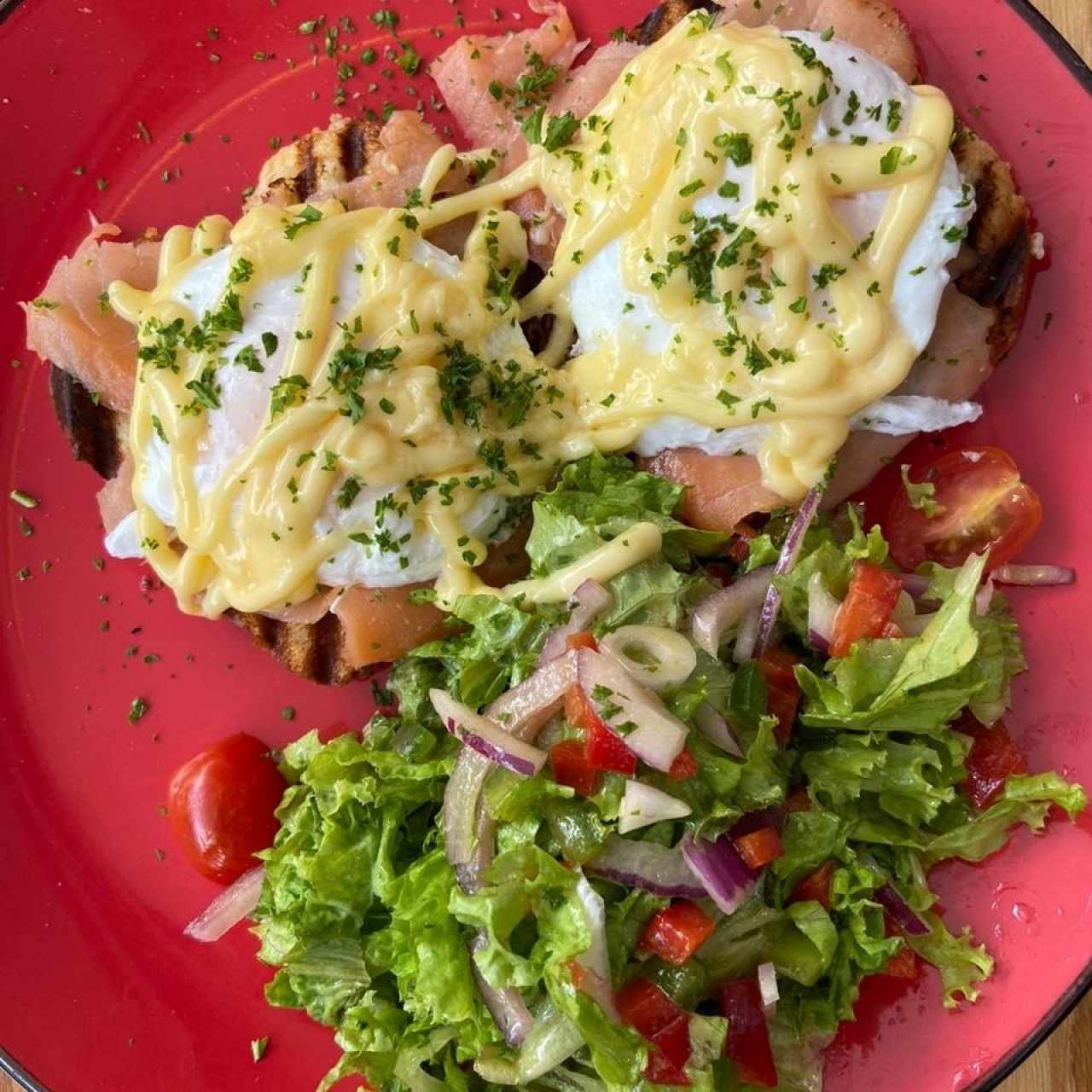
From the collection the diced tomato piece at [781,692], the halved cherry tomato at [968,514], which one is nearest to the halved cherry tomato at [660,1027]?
the diced tomato piece at [781,692]

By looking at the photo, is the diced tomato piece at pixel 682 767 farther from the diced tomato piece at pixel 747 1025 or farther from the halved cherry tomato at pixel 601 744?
the diced tomato piece at pixel 747 1025

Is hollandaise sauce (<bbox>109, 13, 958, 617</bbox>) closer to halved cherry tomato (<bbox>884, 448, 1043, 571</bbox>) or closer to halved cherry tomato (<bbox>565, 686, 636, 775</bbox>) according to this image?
halved cherry tomato (<bbox>565, 686, 636, 775</bbox>)

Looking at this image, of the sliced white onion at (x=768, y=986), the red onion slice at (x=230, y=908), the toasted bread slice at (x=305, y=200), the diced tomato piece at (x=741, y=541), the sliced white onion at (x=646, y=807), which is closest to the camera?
the sliced white onion at (x=646, y=807)

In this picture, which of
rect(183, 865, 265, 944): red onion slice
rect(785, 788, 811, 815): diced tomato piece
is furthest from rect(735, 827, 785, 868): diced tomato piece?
rect(183, 865, 265, 944): red onion slice

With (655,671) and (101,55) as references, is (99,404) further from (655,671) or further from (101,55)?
(655,671)

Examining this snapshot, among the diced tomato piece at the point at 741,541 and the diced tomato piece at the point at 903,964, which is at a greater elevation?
the diced tomato piece at the point at 741,541

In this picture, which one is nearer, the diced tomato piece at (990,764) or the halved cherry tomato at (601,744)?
the halved cherry tomato at (601,744)

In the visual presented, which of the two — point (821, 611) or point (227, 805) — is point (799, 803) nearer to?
point (821, 611)

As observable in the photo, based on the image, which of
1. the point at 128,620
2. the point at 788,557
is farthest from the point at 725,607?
the point at 128,620

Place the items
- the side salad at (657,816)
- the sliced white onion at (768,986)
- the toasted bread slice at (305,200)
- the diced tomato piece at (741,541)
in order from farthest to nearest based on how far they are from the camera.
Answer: the diced tomato piece at (741,541) < the toasted bread slice at (305,200) < the sliced white onion at (768,986) < the side salad at (657,816)
